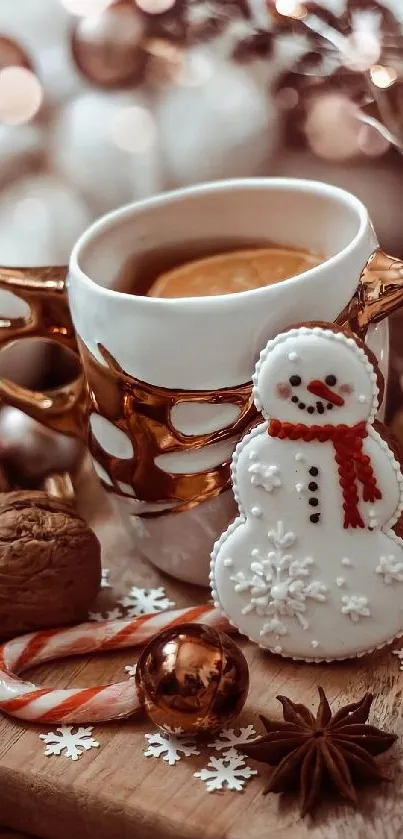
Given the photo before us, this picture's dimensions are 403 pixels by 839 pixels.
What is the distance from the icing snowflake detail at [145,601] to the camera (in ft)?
2.22

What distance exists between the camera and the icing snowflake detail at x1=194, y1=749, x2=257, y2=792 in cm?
52

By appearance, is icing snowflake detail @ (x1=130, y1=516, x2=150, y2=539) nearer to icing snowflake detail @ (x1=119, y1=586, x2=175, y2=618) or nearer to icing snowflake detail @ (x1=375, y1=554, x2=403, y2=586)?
icing snowflake detail @ (x1=119, y1=586, x2=175, y2=618)

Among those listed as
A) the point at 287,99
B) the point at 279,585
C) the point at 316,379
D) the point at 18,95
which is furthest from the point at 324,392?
the point at 18,95

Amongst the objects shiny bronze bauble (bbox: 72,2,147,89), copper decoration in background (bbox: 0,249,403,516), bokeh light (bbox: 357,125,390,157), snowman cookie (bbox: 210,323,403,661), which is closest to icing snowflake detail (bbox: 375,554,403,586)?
snowman cookie (bbox: 210,323,403,661)

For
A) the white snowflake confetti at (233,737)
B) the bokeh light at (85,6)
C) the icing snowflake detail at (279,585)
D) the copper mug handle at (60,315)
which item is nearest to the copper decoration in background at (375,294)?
the copper mug handle at (60,315)

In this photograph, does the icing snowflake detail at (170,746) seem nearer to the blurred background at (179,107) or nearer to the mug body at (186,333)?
the mug body at (186,333)

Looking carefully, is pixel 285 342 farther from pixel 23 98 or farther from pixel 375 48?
pixel 23 98

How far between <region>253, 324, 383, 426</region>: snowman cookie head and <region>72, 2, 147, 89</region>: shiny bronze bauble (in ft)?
1.21

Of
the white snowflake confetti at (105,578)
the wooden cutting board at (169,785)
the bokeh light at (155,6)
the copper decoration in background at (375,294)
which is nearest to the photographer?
the wooden cutting board at (169,785)

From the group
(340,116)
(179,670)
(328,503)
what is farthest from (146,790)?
(340,116)

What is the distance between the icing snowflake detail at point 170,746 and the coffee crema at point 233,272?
10.9 inches

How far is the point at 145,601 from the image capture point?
69 centimetres

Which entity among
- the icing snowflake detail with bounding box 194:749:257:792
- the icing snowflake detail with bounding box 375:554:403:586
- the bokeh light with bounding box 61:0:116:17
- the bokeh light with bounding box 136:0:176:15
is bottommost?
the icing snowflake detail with bounding box 194:749:257:792

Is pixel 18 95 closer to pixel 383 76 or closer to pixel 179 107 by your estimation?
pixel 179 107
